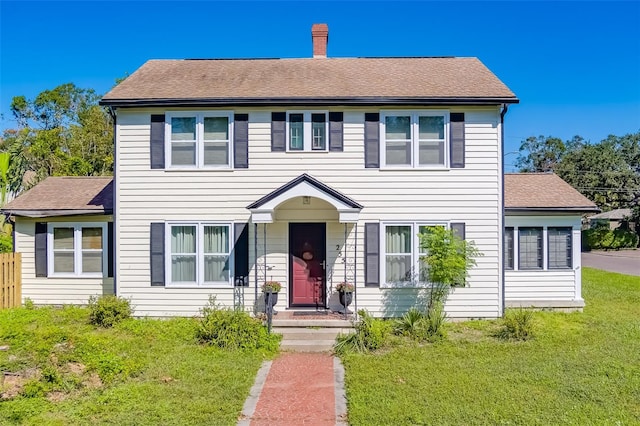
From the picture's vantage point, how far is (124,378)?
6.79 meters

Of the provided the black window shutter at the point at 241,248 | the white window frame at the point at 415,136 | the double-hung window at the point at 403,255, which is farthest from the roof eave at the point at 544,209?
the black window shutter at the point at 241,248

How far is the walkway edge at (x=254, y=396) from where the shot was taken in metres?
5.68

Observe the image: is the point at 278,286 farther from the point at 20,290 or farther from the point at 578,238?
the point at 578,238

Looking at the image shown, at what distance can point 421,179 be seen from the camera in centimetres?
1065

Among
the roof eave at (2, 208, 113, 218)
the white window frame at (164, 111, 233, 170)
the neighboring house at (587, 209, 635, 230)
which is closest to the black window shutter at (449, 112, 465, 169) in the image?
the white window frame at (164, 111, 233, 170)

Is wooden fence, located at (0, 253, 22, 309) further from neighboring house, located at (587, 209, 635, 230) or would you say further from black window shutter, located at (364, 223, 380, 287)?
neighboring house, located at (587, 209, 635, 230)

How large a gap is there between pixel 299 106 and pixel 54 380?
7.65m

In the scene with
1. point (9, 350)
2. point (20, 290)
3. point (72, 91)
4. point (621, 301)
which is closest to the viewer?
point (9, 350)

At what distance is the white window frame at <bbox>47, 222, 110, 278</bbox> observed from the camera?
1138 cm

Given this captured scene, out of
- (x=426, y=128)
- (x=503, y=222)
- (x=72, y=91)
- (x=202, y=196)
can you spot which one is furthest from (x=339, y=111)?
(x=72, y=91)

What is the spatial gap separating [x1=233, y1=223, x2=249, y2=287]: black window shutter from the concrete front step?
1730 millimetres

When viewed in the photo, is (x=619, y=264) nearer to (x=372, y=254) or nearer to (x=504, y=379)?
(x=372, y=254)

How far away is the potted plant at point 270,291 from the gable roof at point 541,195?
21.8 feet

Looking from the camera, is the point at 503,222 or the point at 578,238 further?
the point at 578,238
